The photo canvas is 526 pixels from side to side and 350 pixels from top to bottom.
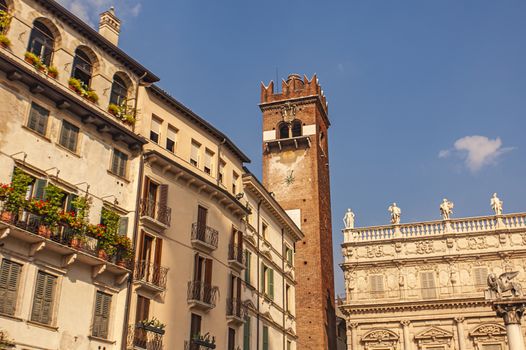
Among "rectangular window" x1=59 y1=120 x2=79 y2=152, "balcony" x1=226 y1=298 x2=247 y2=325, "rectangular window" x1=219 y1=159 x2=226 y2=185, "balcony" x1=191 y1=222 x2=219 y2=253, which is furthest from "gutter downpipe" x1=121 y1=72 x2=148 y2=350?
"balcony" x1=226 y1=298 x2=247 y2=325

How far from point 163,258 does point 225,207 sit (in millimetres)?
6269

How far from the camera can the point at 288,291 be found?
4478 centimetres

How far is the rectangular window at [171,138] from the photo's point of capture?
31.2 metres

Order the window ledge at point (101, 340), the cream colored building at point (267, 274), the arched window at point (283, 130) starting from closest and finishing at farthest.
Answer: the window ledge at point (101, 340) → the cream colored building at point (267, 274) → the arched window at point (283, 130)

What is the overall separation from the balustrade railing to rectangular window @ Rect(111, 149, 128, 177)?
3602 cm

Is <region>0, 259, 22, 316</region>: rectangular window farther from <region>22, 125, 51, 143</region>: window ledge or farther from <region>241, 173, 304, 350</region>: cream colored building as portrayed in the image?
<region>241, 173, 304, 350</region>: cream colored building

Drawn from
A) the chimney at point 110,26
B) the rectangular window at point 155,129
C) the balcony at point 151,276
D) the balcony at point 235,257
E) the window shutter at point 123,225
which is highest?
the chimney at point 110,26

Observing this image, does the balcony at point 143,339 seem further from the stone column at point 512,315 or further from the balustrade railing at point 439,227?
the balustrade railing at point 439,227

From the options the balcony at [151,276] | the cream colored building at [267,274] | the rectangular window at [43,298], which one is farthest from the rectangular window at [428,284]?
the rectangular window at [43,298]

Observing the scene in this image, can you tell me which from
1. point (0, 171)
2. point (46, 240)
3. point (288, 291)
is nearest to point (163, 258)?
point (46, 240)

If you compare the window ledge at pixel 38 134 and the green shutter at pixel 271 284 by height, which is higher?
the window ledge at pixel 38 134

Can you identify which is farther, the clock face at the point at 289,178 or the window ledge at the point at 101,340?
the clock face at the point at 289,178

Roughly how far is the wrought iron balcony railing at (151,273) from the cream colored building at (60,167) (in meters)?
0.96

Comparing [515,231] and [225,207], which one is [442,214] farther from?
[225,207]
